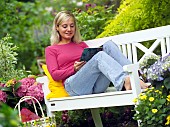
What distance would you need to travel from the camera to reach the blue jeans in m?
3.68

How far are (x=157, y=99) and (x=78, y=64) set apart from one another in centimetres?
109

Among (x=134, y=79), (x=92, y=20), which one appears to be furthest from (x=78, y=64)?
(x=92, y=20)

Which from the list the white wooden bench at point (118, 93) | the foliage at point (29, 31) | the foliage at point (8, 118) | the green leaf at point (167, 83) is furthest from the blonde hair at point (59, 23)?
the foliage at point (29, 31)

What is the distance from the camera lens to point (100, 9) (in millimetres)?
6660

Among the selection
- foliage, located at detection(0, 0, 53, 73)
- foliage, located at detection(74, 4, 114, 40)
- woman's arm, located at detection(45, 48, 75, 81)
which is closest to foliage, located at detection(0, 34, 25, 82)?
woman's arm, located at detection(45, 48, 75, 81)

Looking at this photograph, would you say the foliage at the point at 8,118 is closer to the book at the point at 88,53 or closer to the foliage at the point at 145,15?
the book at the point at 88,53

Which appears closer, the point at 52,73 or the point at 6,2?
the point at 52,73

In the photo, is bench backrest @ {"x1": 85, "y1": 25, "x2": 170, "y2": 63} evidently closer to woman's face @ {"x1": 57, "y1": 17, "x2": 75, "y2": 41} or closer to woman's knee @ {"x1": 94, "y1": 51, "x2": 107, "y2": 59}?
woman's face @ {"x1": 57, "y1": 17, "x2": 75, "y2": 41}

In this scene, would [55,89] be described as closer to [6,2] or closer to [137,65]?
[137,65]

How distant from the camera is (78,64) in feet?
13.1

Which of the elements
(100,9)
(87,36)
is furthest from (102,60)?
(100,9)

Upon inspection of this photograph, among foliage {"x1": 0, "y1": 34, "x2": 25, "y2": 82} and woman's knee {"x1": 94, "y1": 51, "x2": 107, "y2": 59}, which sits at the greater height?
woman's knee {"x1": 94, "y1": 51, "x2": 107, "y2": 59}

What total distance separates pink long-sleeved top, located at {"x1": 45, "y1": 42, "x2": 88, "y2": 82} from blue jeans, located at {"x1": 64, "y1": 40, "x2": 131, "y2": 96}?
9cm

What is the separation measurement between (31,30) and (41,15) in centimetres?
44
